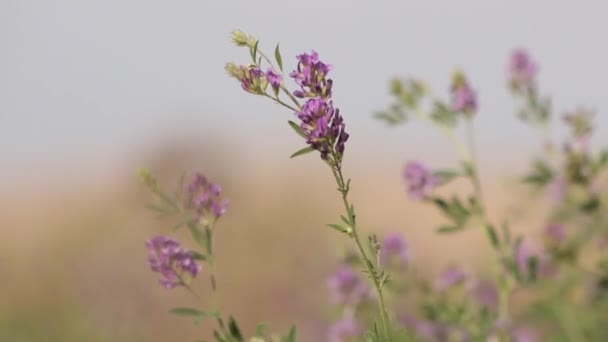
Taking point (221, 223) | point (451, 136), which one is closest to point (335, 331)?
point (451, 136)

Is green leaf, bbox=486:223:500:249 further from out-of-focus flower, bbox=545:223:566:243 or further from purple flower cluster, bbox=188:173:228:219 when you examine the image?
purple flower cluster, bbox=188:173:228:219

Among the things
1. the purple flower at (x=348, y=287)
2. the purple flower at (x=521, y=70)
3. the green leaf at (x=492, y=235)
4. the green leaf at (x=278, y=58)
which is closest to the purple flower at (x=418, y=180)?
the green leaf at (x=492, y=235)

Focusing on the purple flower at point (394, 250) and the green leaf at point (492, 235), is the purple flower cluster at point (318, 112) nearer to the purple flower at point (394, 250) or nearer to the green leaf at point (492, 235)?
the green leaf at point (492, 235)

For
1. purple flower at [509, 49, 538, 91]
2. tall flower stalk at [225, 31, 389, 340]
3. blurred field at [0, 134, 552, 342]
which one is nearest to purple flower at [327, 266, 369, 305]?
blurred field at [0, 134, 552, 342]

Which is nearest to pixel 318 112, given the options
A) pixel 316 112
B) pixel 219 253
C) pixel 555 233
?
pixel 316 112

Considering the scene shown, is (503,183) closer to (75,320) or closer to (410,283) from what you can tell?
(410,283)

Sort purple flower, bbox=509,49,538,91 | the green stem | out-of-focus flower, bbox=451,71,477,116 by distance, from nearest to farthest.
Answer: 1. the green stem
2. out-of-focus flower, bbox=451,71,477,116
3. purple flower, bbox=509,49,538,91

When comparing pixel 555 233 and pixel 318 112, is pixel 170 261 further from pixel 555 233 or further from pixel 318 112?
pixel 555 233
